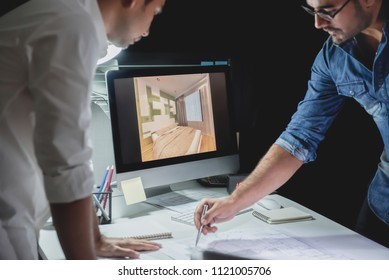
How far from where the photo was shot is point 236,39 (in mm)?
1777

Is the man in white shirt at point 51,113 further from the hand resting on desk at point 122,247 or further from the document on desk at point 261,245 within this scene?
the document on desk at point 261,245

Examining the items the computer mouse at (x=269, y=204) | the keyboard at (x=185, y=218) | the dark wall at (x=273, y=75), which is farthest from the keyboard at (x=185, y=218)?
the dark wall at (x=273, y=75)

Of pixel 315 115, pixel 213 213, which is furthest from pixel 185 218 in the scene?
pixel 315 115

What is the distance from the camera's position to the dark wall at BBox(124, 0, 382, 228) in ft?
4.70

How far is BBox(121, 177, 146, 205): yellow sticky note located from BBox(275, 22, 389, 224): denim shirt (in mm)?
485

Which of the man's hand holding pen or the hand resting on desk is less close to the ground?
the man's hand holding pen

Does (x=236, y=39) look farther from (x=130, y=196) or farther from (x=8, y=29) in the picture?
(x=8, y=29)

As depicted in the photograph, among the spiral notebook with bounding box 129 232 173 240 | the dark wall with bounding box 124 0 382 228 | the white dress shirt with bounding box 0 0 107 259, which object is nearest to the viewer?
the white dress shirt with bounding box 0 0 107 259

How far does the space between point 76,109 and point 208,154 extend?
87 centimetres

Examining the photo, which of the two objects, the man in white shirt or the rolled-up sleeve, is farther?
the rolled-up sleeve

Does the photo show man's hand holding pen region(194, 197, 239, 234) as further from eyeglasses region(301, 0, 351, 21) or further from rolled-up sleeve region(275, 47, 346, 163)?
eyeglasses region(301, 0, 351, 21)

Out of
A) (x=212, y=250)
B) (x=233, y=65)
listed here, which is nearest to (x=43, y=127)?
(x=212, y=250)

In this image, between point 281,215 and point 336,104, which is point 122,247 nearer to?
point 281,215

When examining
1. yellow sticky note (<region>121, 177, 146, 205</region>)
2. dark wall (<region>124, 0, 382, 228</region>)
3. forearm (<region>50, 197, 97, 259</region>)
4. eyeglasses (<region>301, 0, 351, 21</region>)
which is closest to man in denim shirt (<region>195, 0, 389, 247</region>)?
eyeglasses (<region>301, 0, 351, 21</region>)
